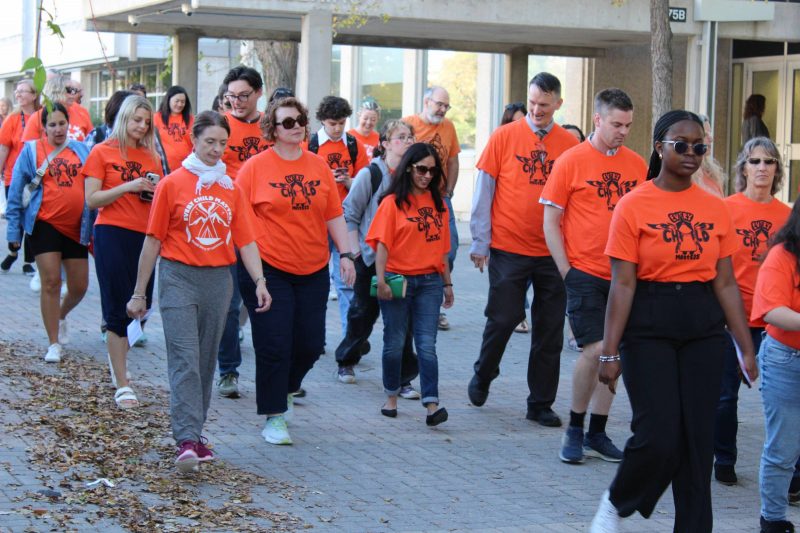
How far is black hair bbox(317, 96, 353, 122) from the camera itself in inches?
400

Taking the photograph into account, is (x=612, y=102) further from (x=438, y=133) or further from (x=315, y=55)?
(x=315, y=55)

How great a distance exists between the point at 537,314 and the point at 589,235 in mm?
1171

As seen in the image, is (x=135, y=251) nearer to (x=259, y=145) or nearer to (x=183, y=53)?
(x=259, y=145)

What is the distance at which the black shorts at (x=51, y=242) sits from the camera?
31.1ft

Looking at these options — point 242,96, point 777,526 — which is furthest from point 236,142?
point 777,526

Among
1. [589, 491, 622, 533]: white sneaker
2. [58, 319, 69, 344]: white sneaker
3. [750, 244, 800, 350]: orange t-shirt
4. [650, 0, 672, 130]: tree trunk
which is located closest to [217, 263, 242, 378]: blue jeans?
[58, 319, 69, 344]: white sneaker

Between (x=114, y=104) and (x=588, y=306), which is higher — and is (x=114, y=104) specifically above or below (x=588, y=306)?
above

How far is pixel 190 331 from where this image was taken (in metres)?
6.69

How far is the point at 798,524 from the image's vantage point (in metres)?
6.14

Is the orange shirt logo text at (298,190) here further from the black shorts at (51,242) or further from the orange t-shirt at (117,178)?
the black shorts at (51,242)

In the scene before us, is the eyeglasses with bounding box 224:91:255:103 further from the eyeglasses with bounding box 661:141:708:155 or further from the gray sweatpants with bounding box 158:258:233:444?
the eyeglasses with bounding box 661:141:708:155

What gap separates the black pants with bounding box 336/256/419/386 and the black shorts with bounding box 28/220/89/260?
2152mm

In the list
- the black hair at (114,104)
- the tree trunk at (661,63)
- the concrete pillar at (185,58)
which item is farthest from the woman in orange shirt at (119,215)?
the concrete pillar at (185,58)

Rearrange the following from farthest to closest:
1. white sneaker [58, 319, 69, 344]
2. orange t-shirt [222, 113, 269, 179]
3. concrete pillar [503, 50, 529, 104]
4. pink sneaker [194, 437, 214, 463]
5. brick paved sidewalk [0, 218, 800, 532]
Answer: concrete pillar [503, 50, 529, 104] → white sneaker [58, 319, 69, 344] → orange t-shirt [222, 113, 269, 179] → pink sneaker [194, 437, 214, 463] → brick paved sidewalk [0, 218, 800, 532]
